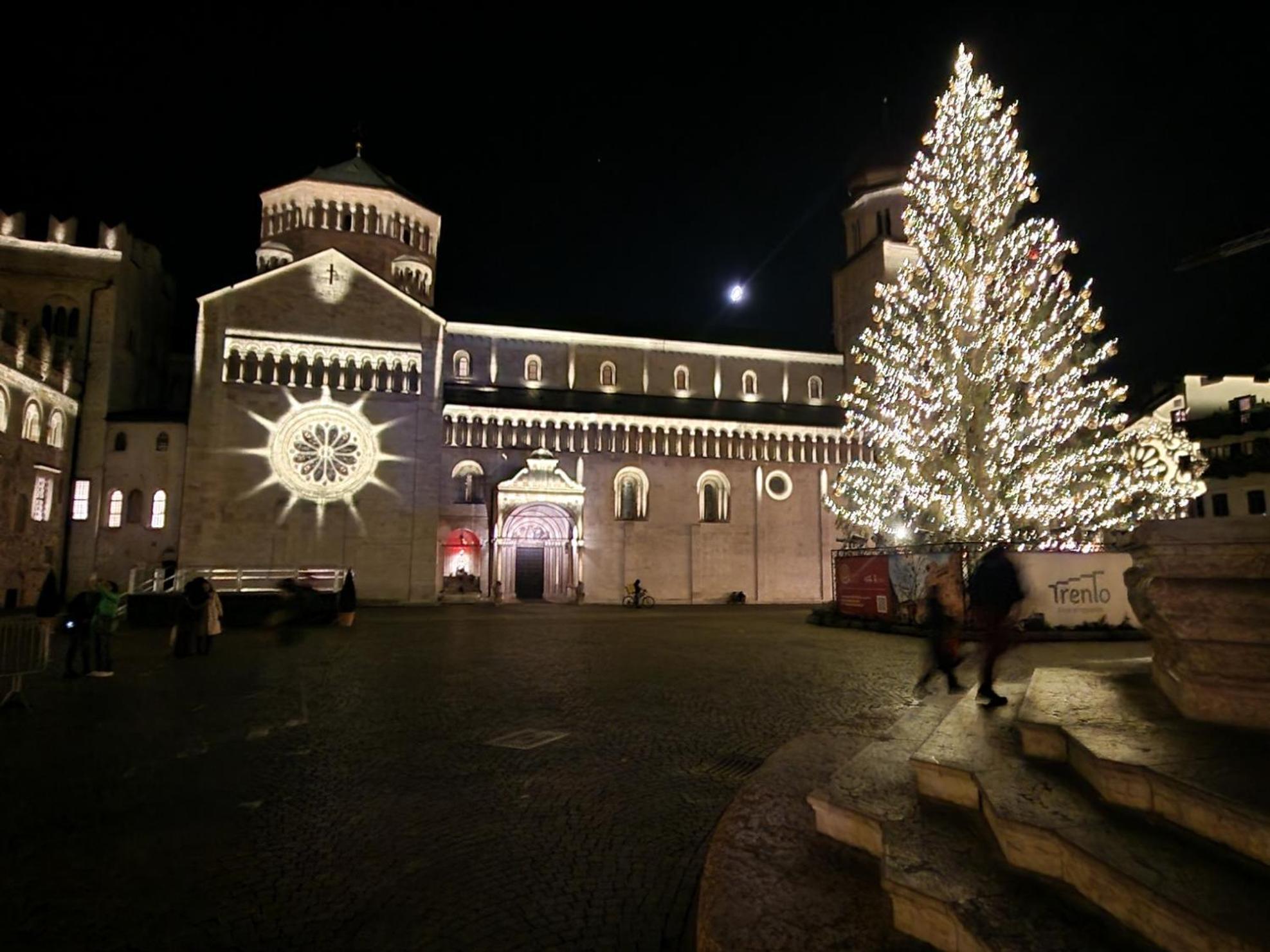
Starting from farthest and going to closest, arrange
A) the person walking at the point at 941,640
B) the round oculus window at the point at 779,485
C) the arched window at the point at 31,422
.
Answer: the round oculus window at the point at 779,485 → the arched window at the point at 31,422 → the person walking at the point at 941,640

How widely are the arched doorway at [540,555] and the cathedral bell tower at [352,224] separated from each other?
16250 millimetres

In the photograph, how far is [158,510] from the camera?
3528 centimetres

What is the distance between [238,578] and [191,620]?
36.3 feet

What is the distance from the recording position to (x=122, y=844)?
4.90 m

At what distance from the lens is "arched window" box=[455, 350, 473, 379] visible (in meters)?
41.8

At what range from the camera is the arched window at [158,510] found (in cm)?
3519

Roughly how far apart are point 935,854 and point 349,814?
4.22m

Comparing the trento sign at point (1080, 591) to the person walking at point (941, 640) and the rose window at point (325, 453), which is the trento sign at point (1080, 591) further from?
the rose window at point (325, 453)

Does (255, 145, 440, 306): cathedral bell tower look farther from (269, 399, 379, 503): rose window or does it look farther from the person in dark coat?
the person in dark coat

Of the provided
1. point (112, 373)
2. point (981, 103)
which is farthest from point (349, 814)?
point (112, 373)

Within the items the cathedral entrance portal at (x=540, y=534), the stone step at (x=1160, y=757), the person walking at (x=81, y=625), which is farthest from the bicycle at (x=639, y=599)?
the stone step at (x=1160, y=757)

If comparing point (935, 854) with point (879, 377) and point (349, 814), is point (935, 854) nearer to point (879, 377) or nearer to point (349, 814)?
point (349, 814)

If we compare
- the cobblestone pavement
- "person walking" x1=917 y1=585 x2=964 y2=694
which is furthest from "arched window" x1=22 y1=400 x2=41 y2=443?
"person walking" x1=917 y1=585 x2=964 y2=694

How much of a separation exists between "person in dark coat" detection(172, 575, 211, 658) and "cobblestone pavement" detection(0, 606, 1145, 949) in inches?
82.5
